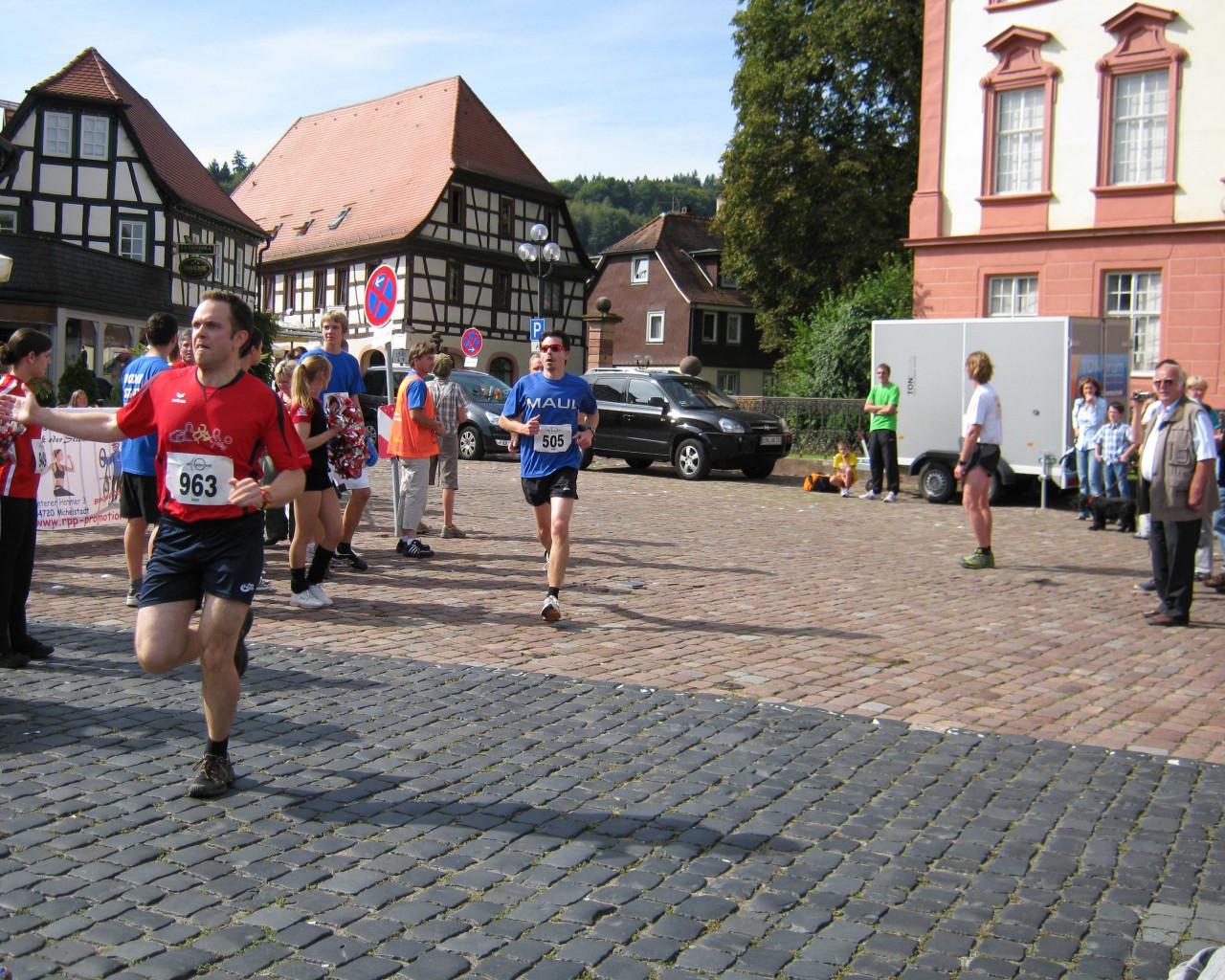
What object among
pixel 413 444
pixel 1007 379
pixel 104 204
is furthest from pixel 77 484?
Answer: pixel 104 204

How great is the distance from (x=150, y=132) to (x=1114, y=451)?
1452 inches

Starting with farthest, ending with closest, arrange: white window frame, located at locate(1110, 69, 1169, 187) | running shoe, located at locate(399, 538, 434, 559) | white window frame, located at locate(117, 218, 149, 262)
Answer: white window frame, located at locate(117, 218, 149, 262)
white window frame, located at locate(1110, 69, 1169, 187)
running shoe, located at locate(399, 538, 434, 559)

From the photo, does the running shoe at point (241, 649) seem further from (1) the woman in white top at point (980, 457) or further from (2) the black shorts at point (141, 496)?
(1) the woman in white top at point (980, 457)

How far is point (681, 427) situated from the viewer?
78.3ft

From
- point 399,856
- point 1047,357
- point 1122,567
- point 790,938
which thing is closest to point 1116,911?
point 790,938

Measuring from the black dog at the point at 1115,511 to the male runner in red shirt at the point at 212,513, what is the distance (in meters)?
13.8

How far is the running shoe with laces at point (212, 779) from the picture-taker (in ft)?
16.0

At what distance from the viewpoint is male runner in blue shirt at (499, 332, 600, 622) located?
9.12 m

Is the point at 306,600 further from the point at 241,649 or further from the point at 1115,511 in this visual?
the point at 1115,511

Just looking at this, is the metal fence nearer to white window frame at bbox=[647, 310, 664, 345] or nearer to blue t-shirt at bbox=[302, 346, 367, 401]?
blue t-shirt at bbox=[302, 346, 367, 401]

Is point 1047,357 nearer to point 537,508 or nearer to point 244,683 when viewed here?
point 537,508

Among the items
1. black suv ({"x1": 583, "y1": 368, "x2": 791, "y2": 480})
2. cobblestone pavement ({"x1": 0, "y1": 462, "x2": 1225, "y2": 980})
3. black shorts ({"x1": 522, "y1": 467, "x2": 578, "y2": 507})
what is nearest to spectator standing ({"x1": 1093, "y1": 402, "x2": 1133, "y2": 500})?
black suv ({"x1": 583, "y1": 368, "x2": 791, "y2": 480})

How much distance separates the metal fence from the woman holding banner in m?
19.8

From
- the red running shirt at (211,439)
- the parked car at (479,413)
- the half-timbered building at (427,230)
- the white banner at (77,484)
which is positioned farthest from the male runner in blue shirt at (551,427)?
the half-timbered building at (427,230)
